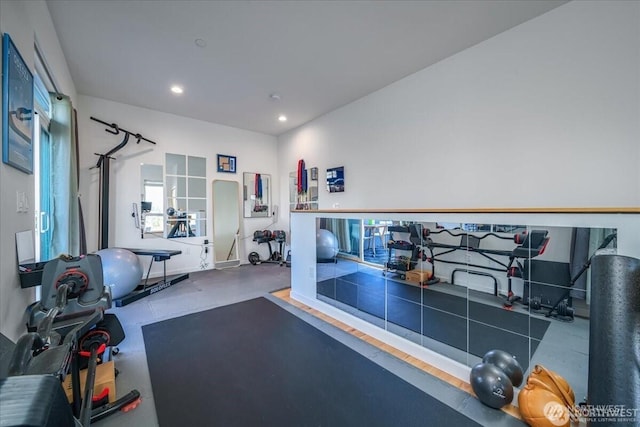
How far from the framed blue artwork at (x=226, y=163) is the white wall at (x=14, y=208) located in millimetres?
3709

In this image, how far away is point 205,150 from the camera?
19.0 feet

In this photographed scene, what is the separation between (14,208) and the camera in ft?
5.41

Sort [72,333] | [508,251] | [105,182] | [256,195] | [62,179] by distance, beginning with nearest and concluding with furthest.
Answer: [72,333] → [508,251] → [62,179] → [105,182] → [256,195]

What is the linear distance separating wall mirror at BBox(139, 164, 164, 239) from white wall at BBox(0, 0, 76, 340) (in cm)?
302

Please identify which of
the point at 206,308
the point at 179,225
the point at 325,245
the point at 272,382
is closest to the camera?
the point at 272,382

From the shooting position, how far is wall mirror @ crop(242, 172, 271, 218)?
6.44m

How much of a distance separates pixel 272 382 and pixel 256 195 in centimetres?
505

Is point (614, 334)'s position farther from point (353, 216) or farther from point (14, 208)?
point (14, 208)

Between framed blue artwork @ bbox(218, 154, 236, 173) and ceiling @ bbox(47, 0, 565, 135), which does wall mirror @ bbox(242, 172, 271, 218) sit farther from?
ceiling @ bbox(47, 0, 565, 135)

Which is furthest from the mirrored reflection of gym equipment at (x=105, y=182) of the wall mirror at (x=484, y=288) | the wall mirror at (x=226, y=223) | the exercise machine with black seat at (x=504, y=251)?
the exercise machine with black seat at (x=504, y=251)

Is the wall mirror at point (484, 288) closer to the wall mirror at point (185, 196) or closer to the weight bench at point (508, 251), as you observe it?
the weight bench at point (508, 251)

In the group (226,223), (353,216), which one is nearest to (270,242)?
(226,223)

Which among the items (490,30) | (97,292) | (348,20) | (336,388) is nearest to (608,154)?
(490,30)

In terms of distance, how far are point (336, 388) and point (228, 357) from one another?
1.03m
